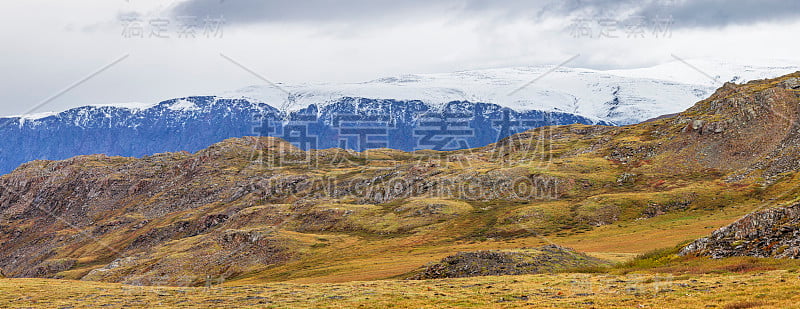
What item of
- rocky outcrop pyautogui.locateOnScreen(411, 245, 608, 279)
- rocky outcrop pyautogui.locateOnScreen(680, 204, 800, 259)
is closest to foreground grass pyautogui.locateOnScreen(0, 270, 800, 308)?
rocky outcrop pyautogui.locateOnScreen(680, 204, 800, 259)

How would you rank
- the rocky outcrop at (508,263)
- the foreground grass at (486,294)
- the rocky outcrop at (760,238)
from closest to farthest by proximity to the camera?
1. the foreground grass at (486,294)
2. the rocky outcrop at (760,238)
3. the rocky outcrop at (508,263)

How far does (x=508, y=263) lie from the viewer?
277ft

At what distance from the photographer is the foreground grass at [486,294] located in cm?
4338

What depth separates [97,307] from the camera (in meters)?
65.4

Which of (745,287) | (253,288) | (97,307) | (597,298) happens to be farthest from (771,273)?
(97,307)

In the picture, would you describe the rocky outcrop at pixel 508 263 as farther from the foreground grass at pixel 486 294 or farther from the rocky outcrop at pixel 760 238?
the rocky outcrop at pixel 760 238

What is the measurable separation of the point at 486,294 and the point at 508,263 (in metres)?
27.5

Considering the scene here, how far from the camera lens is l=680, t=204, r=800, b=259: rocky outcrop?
198 ft

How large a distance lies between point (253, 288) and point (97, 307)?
2050 centimetres

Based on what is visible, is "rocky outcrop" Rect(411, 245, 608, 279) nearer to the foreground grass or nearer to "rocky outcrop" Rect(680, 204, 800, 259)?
the foreground grass

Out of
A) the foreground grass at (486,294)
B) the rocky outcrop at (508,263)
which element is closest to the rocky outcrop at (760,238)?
the foreground grass at (486,294)

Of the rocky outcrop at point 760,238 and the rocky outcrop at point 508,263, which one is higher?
the rocky outcrop at point 760,238

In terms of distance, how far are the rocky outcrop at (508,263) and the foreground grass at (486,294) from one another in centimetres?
1039

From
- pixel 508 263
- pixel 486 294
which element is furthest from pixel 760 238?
pixel 508 263
